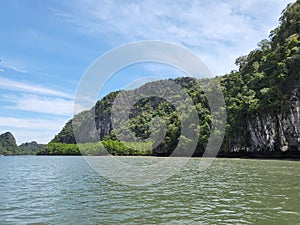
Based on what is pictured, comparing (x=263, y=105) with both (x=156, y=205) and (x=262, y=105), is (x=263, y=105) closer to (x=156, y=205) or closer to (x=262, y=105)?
(x=262, y=105)

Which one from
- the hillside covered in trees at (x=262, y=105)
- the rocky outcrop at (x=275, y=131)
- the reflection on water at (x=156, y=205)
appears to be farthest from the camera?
the hillside covered in trees at (x=262, y=105)

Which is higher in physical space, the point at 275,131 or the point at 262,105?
the point at 262,105

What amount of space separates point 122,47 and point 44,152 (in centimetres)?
13224

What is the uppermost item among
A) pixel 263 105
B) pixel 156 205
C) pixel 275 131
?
pixel 263 105

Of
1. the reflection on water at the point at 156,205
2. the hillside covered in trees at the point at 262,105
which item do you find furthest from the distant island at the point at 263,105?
the reflection on water at the point at 156,205

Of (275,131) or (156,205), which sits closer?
(156,205)

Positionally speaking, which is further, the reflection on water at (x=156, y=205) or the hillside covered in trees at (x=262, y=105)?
the hillside covered in trees at (x=262, y=105)

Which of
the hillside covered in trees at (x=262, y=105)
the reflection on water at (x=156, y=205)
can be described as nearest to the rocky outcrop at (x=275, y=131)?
the hillside covered in trees at (x=262, y=105)

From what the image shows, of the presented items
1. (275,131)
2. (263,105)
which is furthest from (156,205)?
(275,131)

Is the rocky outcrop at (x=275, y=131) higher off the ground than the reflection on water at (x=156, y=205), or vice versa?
the rocky outcrop at (x=275, y=131)

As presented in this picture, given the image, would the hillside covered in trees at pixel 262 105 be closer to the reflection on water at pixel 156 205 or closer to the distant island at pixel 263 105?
the distant island at pixel 263 105

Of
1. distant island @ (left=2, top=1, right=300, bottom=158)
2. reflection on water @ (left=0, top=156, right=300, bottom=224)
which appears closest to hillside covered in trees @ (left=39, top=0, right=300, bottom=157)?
distant island @ (left=2, top=1, right=300, bottom=158)

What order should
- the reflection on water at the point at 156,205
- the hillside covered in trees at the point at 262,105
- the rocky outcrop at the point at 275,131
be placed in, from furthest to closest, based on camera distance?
the hillside covered in trees at the point at 262,105, the rocky outcrop at the point at 275,131, the reflection on water at the point at 156,205

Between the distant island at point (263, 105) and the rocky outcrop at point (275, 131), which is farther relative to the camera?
the distant island at point (263, 105)
